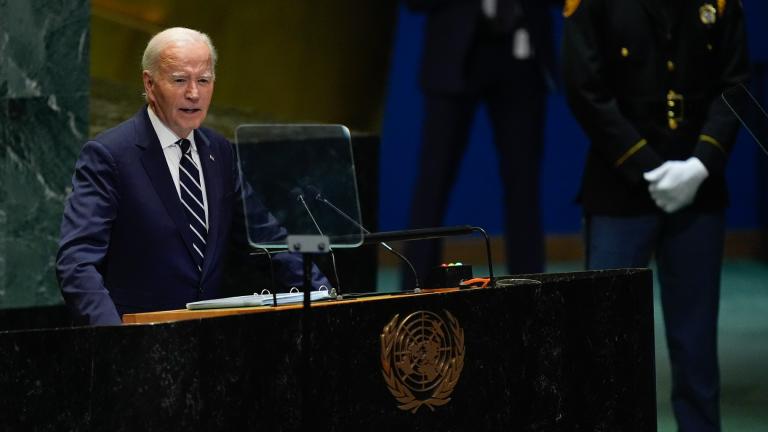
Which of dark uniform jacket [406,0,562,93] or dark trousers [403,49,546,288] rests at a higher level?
dark uniform jacket [406,0,562,93]

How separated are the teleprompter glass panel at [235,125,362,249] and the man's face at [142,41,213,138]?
434mm

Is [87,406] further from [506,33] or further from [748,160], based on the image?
[748,160]

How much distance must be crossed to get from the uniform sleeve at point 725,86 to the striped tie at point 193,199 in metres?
1.55

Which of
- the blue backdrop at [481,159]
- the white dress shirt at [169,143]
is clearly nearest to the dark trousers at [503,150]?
the blue backdrop at [481,159]

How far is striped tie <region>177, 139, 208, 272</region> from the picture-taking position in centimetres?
325

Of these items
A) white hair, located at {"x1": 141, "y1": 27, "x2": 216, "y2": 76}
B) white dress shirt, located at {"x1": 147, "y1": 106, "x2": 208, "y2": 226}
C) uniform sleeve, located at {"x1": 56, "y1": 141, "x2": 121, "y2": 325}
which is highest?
white hair, located at {"x1": 141, "y1": 27, "x2": 216, "y2": 76}

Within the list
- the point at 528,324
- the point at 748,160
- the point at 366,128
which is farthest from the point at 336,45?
the point at 528,324

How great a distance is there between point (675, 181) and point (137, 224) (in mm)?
1606

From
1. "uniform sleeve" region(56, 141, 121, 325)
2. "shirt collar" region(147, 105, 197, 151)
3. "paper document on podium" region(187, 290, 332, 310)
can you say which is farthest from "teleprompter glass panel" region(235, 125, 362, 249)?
"shirt collar" region(147, 105, 197, 151)

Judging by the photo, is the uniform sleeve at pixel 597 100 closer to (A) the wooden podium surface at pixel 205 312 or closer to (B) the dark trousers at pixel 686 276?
(B) the dark trousers at pixel 686 276

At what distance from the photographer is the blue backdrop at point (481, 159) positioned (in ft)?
26.6

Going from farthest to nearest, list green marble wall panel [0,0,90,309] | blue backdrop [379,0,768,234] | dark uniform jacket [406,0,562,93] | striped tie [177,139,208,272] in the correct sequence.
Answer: blue backdrop [379,0,768,234] → dark uniform jacket [406,0,562,93] → green marble wall panel [0,0,90,309] → striped tie [177,139,208,272]

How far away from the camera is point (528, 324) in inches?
122

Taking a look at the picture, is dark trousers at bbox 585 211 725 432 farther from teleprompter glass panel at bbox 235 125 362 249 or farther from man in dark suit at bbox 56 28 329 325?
teleprompter glass panel at bbox 235 125 362 249
